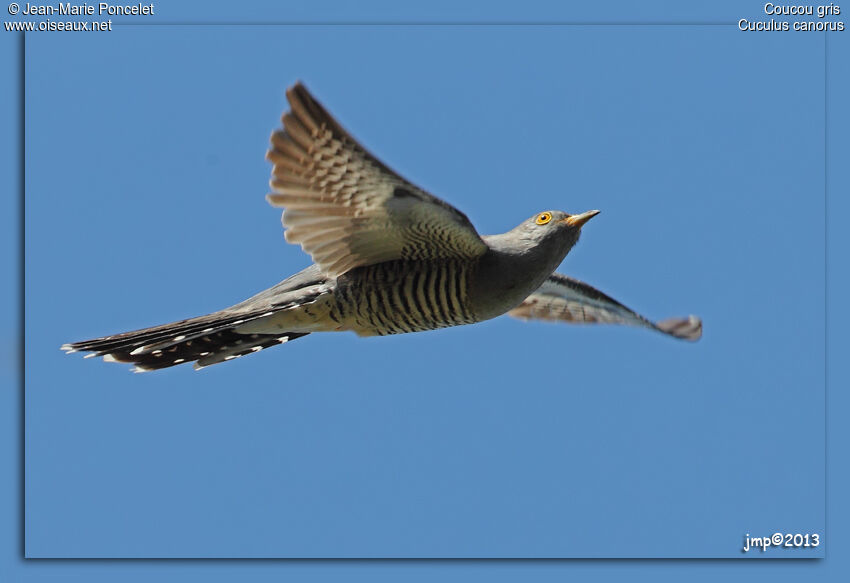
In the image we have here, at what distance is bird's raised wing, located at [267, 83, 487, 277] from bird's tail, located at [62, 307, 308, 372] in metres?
0.86

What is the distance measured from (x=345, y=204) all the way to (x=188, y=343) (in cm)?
215

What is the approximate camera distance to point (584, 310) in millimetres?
10727

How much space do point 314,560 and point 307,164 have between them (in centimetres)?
334

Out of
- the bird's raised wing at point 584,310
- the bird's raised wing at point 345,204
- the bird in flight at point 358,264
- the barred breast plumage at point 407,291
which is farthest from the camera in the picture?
the bird's raised wing at point 584,310

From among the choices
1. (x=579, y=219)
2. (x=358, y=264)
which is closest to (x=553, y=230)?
(x=579, y=219)

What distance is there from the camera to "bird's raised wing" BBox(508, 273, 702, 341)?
10508 millimetres

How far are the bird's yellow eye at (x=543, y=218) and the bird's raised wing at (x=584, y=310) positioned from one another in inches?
84.6

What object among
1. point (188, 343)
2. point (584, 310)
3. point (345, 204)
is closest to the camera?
point (345, 204)

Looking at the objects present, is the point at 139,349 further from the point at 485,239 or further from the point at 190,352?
the point at 485,239

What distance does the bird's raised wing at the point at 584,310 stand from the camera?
1051cm

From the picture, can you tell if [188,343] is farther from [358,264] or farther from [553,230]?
[553,230]

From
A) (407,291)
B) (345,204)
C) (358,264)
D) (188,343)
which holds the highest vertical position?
(345,204)

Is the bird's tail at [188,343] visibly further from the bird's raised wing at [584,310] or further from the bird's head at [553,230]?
the bird's raised wing at [584,310]

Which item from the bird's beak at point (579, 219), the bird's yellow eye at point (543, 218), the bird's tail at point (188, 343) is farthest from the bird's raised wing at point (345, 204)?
the bird's tail at point (188, 343)
